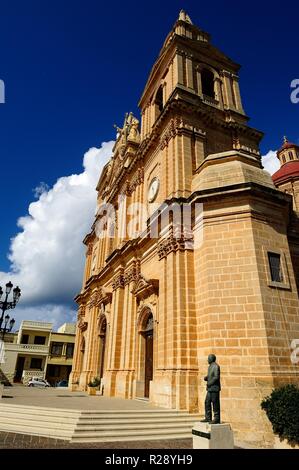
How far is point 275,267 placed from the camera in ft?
37.3

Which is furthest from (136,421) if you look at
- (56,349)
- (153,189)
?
(56,349)

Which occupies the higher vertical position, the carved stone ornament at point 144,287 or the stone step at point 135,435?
the carved stone ornament at point 144,287

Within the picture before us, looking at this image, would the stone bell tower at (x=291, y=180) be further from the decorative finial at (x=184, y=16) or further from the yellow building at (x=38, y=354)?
the yellow building at (x=38, y=354)

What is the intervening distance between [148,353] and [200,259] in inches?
238

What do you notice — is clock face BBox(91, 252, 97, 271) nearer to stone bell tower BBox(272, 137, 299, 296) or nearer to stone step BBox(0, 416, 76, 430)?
stone bell tower BBox(272, 137, 299, 296)

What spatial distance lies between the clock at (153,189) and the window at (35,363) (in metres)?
34.5

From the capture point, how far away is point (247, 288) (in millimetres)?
10641

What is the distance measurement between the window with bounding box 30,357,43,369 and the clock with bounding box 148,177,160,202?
34.5 m

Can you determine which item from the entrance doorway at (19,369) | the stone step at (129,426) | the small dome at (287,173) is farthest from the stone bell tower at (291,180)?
the entrance doorway at (19,369)

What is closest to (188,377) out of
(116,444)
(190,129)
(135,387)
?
(116,444)

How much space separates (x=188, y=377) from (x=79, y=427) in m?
4.05

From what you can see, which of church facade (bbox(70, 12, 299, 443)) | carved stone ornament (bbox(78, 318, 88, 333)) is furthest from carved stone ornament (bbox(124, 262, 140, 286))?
carved stone ornament (bbox(78, 318, 88, 333))

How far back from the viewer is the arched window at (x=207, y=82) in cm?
2066

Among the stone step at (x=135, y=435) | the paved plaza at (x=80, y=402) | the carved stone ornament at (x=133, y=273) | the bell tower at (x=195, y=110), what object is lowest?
the stone step at (x=135, y=435)
